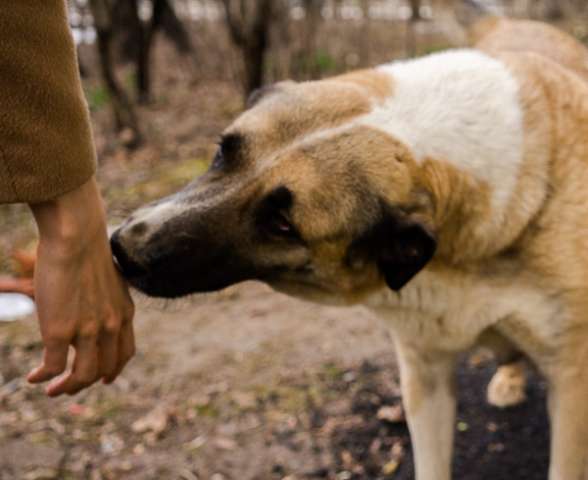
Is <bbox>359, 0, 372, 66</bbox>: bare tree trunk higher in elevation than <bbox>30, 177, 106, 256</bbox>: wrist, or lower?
lower

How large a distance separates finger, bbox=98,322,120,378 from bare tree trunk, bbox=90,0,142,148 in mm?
5955

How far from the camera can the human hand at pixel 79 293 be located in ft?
5.44

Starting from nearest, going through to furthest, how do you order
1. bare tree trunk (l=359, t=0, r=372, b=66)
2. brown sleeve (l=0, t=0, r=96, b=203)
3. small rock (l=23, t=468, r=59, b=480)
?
brown sleeve (l=0, t=0, r=96, b=203) → small rock (l=23, t=468, r=59, b=480) → bare tree trunk (l=359, t=0, r=372, b=66)

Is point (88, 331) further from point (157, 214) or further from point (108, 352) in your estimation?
point (157, 214)

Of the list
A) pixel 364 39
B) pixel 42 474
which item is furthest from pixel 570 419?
pixel 364 39

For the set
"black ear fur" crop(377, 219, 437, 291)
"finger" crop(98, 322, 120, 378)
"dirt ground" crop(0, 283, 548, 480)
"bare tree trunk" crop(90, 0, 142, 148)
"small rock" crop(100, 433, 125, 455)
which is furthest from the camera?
"bare tree trunk" crop(90, 0, 142, 148)

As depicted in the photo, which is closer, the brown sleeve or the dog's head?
the brown sleeve

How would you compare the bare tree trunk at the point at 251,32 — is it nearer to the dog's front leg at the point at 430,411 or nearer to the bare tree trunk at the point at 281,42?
the bare tree trunk at the point at 281,42

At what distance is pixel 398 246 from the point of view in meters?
2.33

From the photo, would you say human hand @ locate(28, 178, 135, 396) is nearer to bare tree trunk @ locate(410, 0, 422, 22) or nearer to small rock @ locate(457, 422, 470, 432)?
small rock @ locate(457, 422, 470, 432)

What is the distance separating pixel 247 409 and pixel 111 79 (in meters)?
4.82

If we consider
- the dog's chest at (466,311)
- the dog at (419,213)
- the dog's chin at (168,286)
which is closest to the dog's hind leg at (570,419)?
the dog at (419,213)

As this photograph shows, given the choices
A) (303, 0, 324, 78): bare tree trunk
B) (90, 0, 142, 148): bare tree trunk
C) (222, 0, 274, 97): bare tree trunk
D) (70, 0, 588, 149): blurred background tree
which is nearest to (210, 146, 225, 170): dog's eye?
(70, 0, 588, 149): blurred background tree

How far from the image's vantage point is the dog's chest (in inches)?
97.0
